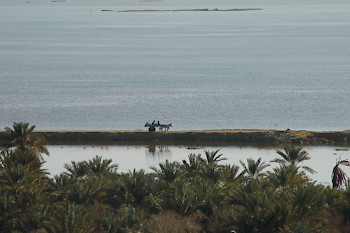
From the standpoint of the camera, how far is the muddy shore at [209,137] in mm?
60969

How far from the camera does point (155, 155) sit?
→ 56.6m

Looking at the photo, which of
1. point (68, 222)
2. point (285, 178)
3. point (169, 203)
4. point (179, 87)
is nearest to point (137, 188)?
point (169, 203)

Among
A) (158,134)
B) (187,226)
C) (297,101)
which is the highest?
(297,101)

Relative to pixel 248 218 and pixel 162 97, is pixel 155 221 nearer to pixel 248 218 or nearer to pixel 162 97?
pixel 248 218

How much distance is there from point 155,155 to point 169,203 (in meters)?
24.3

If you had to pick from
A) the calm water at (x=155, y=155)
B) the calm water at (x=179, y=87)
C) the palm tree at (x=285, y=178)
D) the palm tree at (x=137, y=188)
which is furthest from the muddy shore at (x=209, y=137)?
the palm tree at (x=137, y=188)

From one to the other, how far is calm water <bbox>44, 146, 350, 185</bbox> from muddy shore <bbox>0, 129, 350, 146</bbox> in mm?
2276

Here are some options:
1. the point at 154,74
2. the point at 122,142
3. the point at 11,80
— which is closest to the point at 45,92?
the point at 11,80

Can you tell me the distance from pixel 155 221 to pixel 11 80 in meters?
108

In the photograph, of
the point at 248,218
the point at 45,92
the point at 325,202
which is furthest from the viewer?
the point at 45,92

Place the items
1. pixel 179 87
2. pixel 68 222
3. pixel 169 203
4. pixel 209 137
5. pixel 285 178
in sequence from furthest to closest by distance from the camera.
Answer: pixel 179 87
pixel 209 137
pixel 285 178
pixel 169 203
pixel 68 222

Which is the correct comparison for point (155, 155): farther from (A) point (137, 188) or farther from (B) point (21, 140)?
(A) point (137, 188)

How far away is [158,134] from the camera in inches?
2489

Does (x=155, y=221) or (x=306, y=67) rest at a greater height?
(x=306, y=67)
